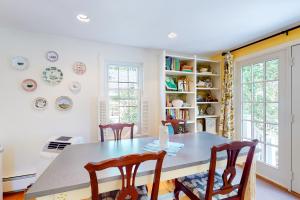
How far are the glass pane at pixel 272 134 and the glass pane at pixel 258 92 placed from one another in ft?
1.41

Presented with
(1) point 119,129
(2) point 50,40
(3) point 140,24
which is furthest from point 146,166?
(2) point 50,40

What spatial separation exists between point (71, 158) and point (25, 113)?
5.08 feet

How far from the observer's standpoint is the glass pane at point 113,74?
286 cm

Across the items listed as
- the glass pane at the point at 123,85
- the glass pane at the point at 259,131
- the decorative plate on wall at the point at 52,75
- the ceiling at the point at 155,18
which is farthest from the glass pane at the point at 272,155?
the decorative plate on wall at the point at 52,75

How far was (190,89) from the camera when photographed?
125 inches

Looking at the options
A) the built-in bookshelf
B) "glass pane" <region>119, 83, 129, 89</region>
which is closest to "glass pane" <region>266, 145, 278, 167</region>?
the built-in bookshelf

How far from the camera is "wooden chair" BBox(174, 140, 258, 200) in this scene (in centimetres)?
117

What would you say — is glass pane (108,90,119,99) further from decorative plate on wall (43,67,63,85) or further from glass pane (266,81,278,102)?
glass pane (266,81,278,102)

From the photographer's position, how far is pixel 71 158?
1313mm

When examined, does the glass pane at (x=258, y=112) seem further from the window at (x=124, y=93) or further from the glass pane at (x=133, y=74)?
the glass pane at (x=133, y=74)

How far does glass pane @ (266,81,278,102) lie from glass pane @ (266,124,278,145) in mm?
405

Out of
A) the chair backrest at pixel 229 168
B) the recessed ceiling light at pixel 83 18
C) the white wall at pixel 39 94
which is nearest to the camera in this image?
the chair backrest at pixel 229 168

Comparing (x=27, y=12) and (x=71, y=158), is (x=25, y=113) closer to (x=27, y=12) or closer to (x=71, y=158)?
(x=27, y=12)

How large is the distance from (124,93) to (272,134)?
245cm
